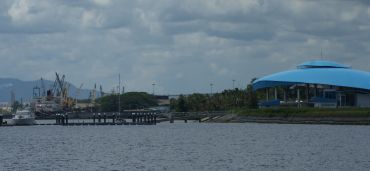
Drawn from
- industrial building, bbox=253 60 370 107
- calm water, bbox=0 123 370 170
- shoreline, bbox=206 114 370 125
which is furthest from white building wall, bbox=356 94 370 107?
calm water, bbox=0 123 370 170

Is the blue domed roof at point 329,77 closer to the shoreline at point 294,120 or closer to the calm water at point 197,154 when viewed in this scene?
the shoreline at point 294,120

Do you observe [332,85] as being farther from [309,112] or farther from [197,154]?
[197,154]

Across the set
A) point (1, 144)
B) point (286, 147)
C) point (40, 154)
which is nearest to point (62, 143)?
point (1, 144)

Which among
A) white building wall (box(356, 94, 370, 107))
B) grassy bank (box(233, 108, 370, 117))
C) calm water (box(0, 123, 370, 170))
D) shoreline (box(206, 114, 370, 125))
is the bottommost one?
calm water (box(0, 123, 370, 170))

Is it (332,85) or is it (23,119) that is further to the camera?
(332,85)

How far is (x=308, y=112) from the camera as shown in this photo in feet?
538

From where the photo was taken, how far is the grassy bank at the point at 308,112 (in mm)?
155000

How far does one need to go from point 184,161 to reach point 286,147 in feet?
59.4

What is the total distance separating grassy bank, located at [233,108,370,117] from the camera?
509ft

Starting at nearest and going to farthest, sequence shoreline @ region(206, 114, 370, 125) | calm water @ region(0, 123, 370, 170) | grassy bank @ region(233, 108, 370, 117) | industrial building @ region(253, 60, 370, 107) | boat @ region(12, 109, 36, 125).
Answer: calm water @ region(0, 123, 370, 170), shoreline @ region(206, 114, 370, 125), grassy bank @ region(233, 108, 370, 117), boat @ region(12, 109, 36, 125), industrial building @ region(253, 60, 370, 107)

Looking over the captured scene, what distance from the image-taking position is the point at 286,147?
85625mm

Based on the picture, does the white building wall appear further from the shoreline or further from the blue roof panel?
the shoreline

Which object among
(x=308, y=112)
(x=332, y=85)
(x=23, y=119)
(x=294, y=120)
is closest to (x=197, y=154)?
(x=294, y=120)

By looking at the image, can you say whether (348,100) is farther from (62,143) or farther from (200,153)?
(200,153)
